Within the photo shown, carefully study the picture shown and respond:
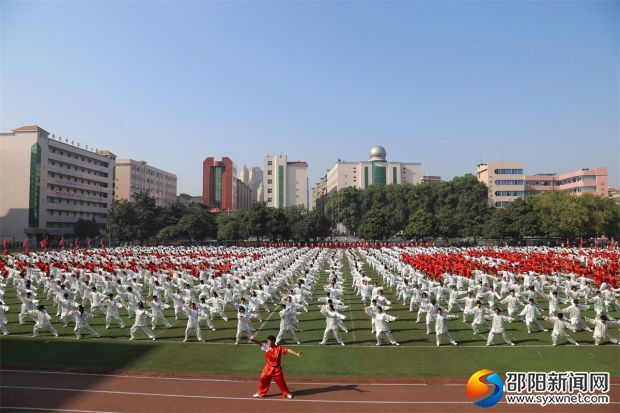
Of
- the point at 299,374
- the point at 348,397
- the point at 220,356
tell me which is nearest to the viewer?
the point at 348,397

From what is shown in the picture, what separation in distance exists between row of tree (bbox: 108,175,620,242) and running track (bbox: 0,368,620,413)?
50.8 m

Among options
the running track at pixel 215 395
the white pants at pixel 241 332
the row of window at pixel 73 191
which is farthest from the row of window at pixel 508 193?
the white pants at pixel 241 332

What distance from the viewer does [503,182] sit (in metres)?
86.8

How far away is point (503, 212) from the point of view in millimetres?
60219

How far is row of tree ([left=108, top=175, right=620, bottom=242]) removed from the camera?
189 feet

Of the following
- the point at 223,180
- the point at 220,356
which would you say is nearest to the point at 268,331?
the point at 220,356

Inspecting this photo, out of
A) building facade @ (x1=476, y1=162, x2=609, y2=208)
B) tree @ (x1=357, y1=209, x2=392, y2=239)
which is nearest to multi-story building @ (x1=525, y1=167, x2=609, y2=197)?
building facade @ (x1=476, y1=162, x2=609, y2=208)

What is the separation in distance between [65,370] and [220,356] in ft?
12.0

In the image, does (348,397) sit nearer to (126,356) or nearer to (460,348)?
(460,348)

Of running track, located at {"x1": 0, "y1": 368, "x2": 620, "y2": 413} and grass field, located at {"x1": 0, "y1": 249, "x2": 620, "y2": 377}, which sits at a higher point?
grass field, located at {"x1": 0, "y1": 249, "x2": 620, "y2": 377}

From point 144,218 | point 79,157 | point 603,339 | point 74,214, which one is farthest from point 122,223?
point 603,339

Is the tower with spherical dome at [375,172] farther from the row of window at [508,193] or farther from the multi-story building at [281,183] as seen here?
the row of window at [508,193]

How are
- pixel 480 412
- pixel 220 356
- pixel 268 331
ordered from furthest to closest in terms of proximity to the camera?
1. pixel 268 331
2. pixel 220 356
3. pixel 480 412

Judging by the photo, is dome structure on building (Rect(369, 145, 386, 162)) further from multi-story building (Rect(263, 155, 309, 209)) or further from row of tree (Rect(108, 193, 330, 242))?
row of tree (Rect(108, 193, 330, 242))
